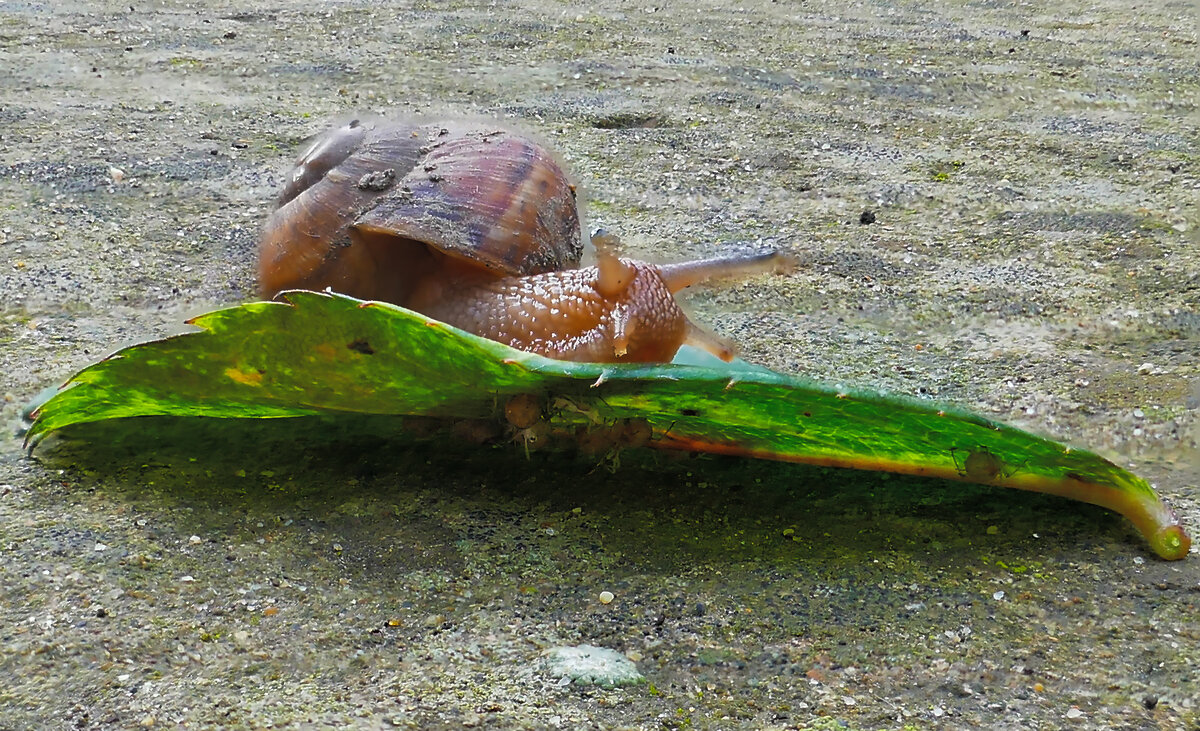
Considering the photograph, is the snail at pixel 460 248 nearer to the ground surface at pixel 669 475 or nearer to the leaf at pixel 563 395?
the ground surface at pixel 669 475

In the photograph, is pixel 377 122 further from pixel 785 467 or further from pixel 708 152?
pixel 708 152

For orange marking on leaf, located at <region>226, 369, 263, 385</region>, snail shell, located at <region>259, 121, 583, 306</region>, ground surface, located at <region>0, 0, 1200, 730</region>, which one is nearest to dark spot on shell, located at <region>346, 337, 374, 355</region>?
orange marking on leaf, located at <region>226, 369, 263, 385</region>

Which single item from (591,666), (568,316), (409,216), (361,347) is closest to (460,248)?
(409,216)

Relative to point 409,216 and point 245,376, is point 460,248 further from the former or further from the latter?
point 245,376

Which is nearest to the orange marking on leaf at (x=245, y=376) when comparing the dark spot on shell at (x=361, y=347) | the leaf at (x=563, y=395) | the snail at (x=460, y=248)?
the leaf at (x=563, y=395)

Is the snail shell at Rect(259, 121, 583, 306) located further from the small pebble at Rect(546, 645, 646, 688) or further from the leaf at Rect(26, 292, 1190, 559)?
the small pebble at Rect(546, 645, 646, 688)
